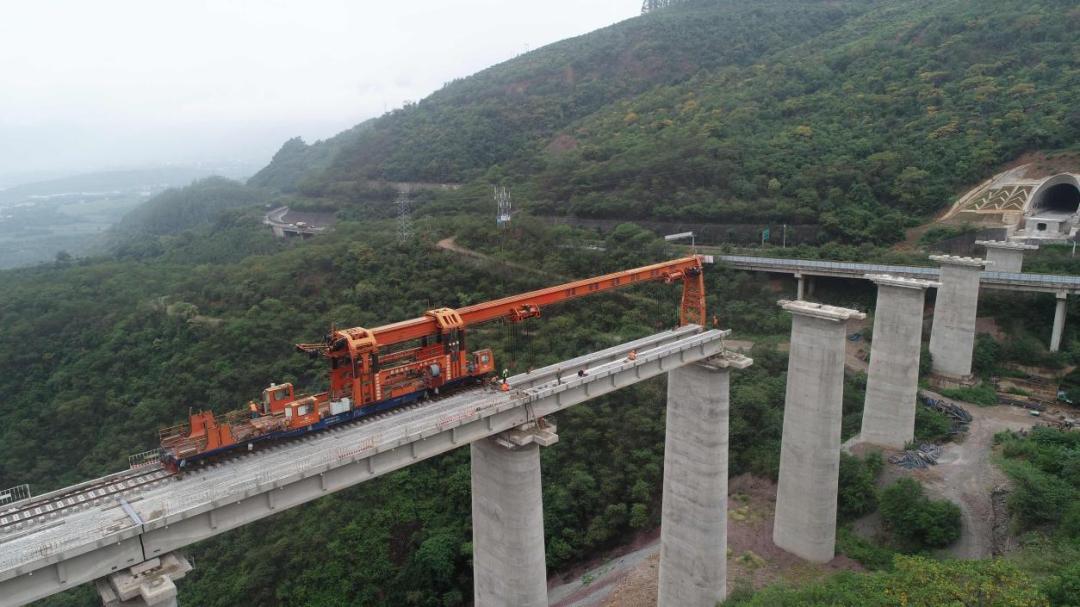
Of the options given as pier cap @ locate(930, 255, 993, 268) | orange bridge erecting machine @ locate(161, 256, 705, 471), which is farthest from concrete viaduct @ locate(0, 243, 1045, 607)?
orange bridge erecting machine @ locate(161, 256, 705, 471)

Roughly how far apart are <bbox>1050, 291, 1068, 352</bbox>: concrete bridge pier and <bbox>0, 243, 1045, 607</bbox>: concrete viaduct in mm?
7429

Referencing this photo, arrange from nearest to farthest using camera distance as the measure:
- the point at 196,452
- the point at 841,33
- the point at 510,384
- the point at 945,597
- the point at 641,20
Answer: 1. the point at 945,597
2. the point at 196,452
3. the point at 510,384
4. the point at 841,33
5. the point at 641,20

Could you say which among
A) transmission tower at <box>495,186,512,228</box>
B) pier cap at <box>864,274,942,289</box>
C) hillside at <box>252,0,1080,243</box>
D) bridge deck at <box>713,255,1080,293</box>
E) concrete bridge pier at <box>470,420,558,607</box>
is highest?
hillside at <box>252,0,1080,243</box>

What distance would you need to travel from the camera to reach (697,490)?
24250 mm

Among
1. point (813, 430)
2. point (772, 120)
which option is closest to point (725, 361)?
point (813, 430)

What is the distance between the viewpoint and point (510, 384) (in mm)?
22078

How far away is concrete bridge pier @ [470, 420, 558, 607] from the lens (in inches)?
762

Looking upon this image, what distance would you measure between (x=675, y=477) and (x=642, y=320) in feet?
57.2

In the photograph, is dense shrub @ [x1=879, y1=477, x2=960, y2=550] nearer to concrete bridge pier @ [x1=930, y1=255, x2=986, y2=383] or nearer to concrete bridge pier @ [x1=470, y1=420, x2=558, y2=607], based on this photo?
concrete bridge pier @ [x1=930, y1=255, x2=986, y2=383]

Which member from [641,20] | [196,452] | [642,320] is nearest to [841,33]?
[641,20]

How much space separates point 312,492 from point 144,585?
386 centimetres

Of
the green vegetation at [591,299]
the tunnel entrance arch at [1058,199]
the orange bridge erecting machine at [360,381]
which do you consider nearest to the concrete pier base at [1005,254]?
the green vegetation at [591,299]

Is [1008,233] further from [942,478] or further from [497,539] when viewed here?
[497,539]

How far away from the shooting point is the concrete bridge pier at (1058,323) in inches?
1491
